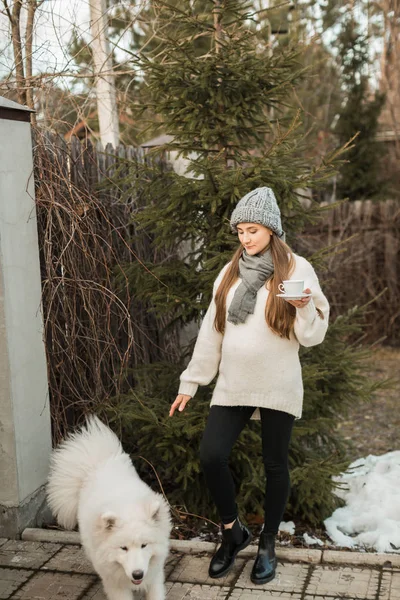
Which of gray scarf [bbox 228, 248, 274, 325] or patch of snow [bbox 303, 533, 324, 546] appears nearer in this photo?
gray scarf [bbox 228, 248, 274, 325]

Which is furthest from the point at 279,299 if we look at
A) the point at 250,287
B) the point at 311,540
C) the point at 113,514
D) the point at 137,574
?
the point at 311,540

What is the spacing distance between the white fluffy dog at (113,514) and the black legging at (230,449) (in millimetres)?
323

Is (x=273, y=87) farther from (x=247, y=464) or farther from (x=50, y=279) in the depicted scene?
(x=247, y=464)

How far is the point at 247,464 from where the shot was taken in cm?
436

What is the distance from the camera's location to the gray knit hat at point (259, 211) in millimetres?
3170

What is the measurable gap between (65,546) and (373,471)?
2.64 metres

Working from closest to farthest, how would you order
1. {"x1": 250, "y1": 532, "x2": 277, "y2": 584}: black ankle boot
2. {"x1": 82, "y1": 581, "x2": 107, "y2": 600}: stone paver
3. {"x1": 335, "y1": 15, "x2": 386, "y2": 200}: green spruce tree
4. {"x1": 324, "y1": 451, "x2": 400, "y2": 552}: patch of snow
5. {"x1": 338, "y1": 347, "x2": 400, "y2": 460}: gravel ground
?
{"x1": 82, "y1": 581, "x2": 107, "y2": 600}: stone paver
{"x1": 250, "y1": 532, "x2": 277, "y2": 584}: black ankle boot
{"x1": 324, "y1": 451, "x2": 400, "y2": 552}: patch of snow
{"x1": 338, "y1": 347, "x2": 400, "y2": 460}: gravel ground
{"x1": 335, "y1": 15, "x2": 386, "y2": 200}: green spruce tree

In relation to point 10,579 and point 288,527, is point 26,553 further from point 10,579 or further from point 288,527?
point 288,527

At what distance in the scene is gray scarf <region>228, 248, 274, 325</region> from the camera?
10.6 feet

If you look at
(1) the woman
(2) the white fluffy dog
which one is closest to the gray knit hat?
(1) the woman

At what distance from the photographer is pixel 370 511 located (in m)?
4.52

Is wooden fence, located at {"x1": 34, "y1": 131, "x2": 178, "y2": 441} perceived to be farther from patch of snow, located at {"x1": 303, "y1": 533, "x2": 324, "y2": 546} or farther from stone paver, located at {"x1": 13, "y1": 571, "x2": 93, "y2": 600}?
patch of snow, located at {"x1": 303, "y1": 533, "x2": 324, "y2": 546}

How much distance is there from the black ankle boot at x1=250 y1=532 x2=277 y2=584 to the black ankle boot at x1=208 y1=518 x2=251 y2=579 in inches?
4.3

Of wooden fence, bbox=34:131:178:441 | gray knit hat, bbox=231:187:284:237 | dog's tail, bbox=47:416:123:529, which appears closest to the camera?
gray knit hat, bbox=231:187:284:237
